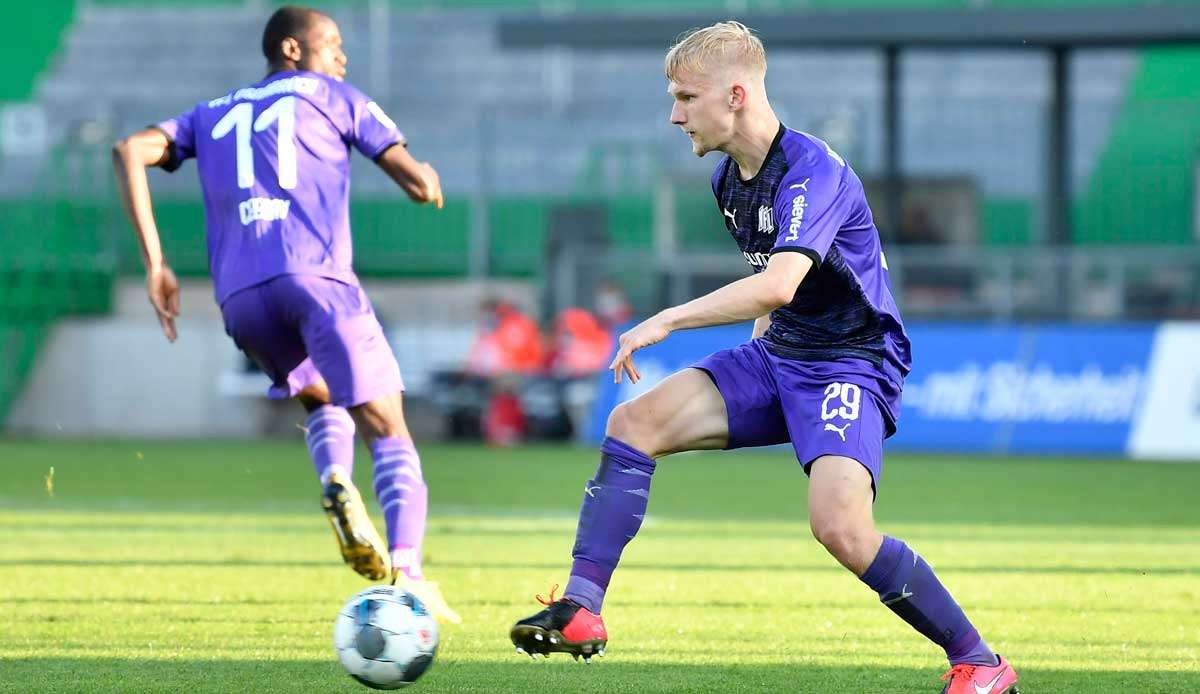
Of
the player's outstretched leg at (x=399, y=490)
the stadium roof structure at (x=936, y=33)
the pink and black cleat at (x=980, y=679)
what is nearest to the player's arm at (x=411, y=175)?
the player's outstretched leg at (x=399, y=490)

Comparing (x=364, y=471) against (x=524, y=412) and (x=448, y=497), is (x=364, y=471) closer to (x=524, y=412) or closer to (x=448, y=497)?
(x=448, y=497)

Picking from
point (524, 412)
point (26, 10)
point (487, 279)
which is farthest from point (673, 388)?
point (26, 10)

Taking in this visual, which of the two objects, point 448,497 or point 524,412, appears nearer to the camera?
point 448,497

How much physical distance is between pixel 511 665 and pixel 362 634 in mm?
699

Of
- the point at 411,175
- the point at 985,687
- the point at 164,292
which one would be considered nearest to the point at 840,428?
the point at 985,687

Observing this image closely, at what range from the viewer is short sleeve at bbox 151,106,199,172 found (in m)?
6.47

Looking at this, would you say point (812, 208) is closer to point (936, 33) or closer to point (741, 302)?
point (741, 302)

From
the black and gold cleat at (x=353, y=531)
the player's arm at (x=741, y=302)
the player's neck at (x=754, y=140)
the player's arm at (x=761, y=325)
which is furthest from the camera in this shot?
the black and gold cleat at (x=353, y=531)

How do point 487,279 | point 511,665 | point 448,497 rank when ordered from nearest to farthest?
point 511,665, point 448,497, point 487,279

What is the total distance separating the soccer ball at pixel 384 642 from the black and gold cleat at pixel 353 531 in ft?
2.92

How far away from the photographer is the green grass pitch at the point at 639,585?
5.26m

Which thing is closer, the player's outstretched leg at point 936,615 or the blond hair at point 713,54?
the player's outstretched leg at point 936,615

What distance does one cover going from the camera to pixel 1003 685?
480cm

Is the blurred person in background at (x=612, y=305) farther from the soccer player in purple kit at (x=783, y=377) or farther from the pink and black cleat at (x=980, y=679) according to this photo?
the pink and black cleat at (x=980, y=679)
